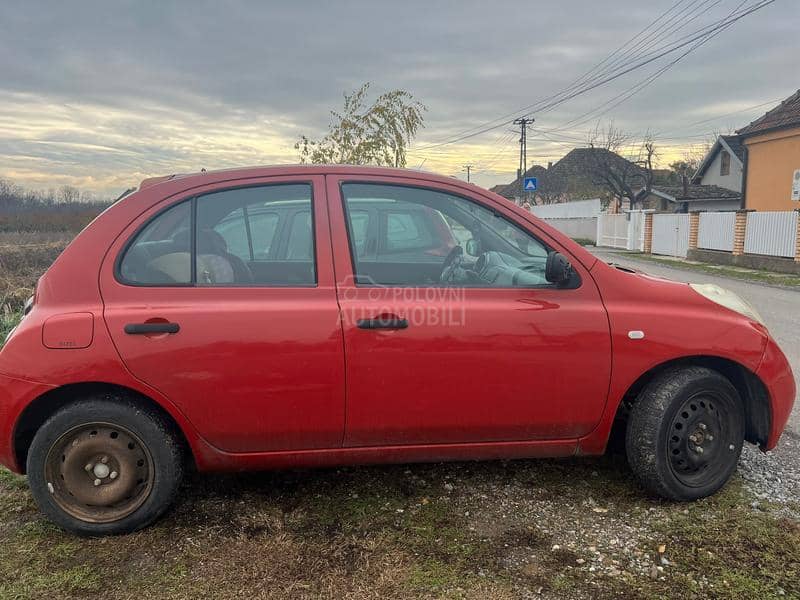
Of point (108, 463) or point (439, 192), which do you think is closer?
point (108, 463)

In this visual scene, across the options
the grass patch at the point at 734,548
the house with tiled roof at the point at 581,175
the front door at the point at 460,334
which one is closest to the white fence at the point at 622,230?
the house with tiled roof at the point at 581,175

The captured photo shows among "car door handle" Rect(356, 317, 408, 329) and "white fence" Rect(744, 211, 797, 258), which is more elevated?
"white fence" Rect(744, 211, 797, 258)

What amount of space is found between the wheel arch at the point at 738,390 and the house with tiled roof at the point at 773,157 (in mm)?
21078

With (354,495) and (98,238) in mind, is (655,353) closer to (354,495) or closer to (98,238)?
(354,495)

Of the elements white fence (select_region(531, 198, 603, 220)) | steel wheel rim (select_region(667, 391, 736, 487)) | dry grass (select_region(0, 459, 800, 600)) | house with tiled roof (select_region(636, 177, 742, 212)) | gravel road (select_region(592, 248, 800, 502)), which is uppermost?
house with tiled roof (select_region(636, 177, 742, 212))

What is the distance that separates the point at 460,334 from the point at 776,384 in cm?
173

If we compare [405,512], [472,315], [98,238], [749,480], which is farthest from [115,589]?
[749,480]

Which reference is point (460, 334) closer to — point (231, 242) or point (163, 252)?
point (231, 242)

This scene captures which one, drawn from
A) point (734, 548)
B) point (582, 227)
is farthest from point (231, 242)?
point (582, 227)

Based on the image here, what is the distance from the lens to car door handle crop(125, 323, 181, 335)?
260 centimetres

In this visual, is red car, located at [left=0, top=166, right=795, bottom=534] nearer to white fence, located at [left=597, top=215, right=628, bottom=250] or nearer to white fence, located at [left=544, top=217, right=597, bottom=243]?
white fence, located at [left=597, top=215, right=628, bottom=250]

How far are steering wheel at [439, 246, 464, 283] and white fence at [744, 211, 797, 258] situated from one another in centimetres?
1541

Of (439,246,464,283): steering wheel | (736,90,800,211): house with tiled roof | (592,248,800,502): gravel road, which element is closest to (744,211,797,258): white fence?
(592,248,800,502): gravel road

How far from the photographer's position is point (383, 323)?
8.94 feet
